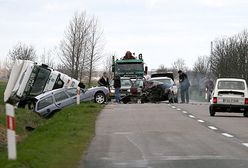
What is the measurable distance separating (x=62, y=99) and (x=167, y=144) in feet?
63.9

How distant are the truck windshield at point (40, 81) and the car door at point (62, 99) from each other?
24.6ft

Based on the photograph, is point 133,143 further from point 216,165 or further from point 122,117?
point 122,117

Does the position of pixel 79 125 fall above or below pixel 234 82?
below

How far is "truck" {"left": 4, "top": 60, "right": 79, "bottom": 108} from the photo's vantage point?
3947 cm

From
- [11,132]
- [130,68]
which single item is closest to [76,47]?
[130,68]

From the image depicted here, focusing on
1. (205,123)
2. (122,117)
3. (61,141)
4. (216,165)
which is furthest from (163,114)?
(216,165)

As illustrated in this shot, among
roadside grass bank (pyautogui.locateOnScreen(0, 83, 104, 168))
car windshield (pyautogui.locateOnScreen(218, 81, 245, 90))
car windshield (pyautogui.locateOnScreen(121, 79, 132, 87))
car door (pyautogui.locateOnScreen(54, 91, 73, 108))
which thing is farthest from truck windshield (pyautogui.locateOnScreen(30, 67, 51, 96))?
car windshield (pyautogui.locateOnScreen(218, 81, 245, 90))

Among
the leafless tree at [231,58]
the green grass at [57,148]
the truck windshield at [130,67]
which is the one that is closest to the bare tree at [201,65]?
the leafless tree at [231,58]

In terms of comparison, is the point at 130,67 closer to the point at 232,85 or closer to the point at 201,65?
the point at 232,85

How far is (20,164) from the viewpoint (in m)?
9.51

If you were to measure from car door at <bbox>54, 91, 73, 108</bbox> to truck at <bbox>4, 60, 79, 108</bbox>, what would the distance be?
7.21 meters

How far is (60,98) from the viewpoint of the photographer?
32406 millimetres

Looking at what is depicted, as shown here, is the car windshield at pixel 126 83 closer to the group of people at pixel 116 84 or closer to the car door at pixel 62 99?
the group of people at pixel 116 84

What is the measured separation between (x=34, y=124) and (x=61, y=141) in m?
16.7
